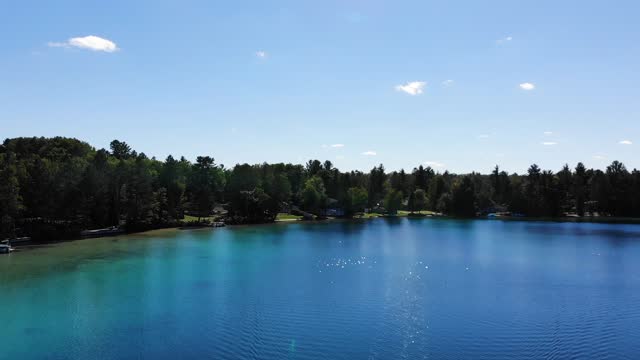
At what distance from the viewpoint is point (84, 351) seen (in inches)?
1032

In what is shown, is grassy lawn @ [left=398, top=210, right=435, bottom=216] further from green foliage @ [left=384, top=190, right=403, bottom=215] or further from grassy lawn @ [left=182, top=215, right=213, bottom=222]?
grassy lawn @ [left=182, top=215, right=213, bottom=222]

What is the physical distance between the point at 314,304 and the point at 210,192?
8692cm

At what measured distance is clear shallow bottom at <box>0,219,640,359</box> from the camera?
1075 inches

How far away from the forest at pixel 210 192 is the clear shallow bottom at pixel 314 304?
15338 millimetres

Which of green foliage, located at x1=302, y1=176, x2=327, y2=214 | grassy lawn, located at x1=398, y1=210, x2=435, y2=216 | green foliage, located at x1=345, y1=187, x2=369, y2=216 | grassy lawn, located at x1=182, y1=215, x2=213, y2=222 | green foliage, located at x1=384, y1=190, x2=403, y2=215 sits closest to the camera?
grassy lawn, located at x1=182, y1=215, x2=213, y2=222

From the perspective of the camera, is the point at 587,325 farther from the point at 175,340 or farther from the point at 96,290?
the point at 96,290

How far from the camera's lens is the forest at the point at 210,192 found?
80.1 m

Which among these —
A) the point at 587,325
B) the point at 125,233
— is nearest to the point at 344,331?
the point at 587,325

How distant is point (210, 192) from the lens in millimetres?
119500

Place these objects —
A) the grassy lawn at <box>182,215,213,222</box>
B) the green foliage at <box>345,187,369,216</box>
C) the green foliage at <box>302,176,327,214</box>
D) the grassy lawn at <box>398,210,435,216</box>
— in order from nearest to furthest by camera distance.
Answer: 1. the grassy lawn at <box>182,215,213,222</box>
2. the green foliage at <box>302,176,327,214</box>
3. the green foliage at <box>345,187,369,216</box>
4. the grassy lawn at <box>398,210,435,216</box>

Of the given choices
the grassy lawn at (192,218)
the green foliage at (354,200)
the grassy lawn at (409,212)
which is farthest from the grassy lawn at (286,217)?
the grassy lawn at (409,212)

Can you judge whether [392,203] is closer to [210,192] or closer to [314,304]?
[210,192]

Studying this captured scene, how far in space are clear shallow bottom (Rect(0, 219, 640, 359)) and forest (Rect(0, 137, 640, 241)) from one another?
1534 cm

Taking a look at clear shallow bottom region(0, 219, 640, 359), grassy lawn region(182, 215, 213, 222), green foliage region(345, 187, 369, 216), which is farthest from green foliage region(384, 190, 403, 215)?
clear shallow bottom region(0, 219, 640, 359)
